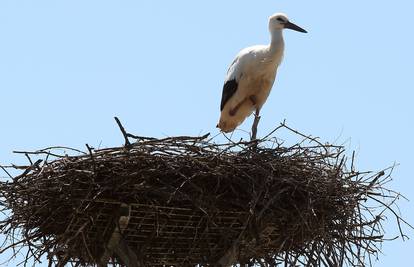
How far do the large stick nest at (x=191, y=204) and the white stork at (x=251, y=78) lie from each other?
254cm

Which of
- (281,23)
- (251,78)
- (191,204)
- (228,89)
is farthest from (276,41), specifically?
(191,204)

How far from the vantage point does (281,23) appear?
35.8 ft

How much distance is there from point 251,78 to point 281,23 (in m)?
0.85

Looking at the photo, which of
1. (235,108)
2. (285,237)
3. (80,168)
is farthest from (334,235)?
(235,108)

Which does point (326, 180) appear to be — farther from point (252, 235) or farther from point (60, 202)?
point (60, 202)

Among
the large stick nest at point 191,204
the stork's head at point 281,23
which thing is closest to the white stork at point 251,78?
the stork's head at point 281,23

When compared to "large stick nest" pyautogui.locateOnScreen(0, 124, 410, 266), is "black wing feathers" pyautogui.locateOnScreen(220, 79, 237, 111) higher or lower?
higher

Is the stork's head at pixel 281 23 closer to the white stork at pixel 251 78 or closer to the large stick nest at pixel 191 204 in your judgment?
the white stork at pixel 251 78

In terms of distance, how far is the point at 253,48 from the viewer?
10688 mm

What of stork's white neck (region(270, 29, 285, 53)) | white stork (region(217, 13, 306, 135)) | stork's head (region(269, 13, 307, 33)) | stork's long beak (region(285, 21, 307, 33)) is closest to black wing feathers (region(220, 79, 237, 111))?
white stork (region(217, 13, 306, 135))

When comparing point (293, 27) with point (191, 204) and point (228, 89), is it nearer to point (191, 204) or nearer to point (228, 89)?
point (228, 89)

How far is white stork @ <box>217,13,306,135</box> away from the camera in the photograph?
10430mm

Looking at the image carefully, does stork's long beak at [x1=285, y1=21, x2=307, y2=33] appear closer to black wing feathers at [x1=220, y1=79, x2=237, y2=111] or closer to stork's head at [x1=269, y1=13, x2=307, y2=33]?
stork's head at [x1=269, y1=13, x2=307, y2=33]

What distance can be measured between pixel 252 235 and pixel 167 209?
2.20 feet
